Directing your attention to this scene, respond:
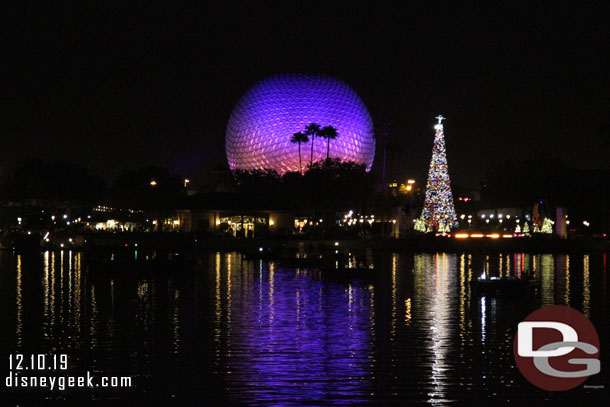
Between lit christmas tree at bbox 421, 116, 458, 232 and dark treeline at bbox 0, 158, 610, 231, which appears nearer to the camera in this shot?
lit christmas tree at bbox 421, 116, 458, 232

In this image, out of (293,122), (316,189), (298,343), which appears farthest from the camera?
(293,122)

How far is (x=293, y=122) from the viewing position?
101 metres

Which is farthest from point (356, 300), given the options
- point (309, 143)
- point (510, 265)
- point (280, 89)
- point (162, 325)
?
point (280, 89)

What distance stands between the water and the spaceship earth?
60329mm

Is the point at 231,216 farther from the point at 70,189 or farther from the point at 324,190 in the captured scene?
the point at 70,189

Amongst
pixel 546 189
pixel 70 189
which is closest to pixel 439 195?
pixel 546 189

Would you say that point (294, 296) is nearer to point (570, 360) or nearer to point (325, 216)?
point (570, 360)

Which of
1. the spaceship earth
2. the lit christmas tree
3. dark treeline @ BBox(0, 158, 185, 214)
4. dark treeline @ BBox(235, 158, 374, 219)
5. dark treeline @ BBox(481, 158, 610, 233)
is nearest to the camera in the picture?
the lit christmas tree

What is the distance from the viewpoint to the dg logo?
1633 cm

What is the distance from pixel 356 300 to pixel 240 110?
269 ft

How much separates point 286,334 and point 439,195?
51.3 m

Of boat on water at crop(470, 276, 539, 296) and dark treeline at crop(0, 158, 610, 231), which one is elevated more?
dark treeline at crop(0, 158, 610, 231)

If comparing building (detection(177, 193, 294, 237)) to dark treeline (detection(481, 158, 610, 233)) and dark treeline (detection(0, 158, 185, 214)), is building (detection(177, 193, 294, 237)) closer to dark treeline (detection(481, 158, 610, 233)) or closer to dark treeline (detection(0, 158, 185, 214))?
dark treeline (detection(0, 158, 185, 214))

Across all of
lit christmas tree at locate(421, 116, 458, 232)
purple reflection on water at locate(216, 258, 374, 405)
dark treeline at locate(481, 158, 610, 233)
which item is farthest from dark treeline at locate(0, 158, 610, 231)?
purple reflection on water at locate(216, 258, 374, 405)
